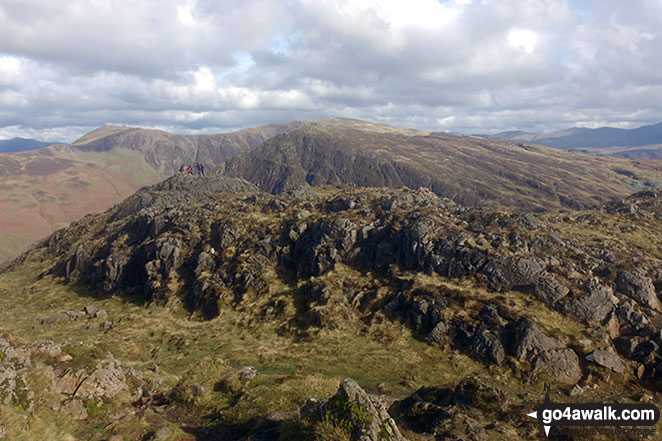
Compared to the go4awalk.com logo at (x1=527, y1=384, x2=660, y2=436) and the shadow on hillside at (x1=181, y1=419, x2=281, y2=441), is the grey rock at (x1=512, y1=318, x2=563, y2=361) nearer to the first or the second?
the go4awalk.com logo at (x1=527, y1=384, x2=660, y2=436)

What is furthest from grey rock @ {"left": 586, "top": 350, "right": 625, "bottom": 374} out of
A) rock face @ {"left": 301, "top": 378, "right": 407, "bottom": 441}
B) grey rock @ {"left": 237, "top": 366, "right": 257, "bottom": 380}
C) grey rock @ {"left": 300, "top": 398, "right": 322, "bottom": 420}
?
grey rock @ {"left": 237, "top": 366, "right": 257, "bottom": 380}

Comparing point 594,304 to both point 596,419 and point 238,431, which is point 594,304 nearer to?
point 596,419

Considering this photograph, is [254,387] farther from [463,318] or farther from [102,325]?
[102,325]

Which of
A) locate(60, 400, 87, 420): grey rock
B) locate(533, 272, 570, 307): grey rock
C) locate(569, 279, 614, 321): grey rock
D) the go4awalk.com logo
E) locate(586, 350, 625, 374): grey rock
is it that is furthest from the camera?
locate(533, 272, 570, 307): grey rock

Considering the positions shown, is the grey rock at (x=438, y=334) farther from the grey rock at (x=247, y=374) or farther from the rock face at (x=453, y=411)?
the grey rock at (x=247, y=374)

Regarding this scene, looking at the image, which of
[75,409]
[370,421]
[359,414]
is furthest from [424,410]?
[75,409]
